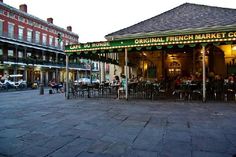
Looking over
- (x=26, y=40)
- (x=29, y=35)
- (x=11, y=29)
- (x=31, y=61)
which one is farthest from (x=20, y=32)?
(x=31, y=61)

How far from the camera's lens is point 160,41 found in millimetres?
8578

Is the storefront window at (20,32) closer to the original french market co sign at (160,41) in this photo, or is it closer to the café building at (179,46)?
the café building at (179,46)

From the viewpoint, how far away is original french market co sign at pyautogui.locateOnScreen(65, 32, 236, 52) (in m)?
7.83

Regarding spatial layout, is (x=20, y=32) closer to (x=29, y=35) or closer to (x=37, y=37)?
(x=29, y=35)

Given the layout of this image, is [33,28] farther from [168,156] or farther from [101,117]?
[168,156]

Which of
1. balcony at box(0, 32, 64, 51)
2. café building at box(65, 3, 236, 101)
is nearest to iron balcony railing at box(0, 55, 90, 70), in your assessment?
balcony at box(0, 32, 64, 51)

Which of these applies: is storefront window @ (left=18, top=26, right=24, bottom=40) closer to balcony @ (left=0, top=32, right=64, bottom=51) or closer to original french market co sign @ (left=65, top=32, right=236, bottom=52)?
balcony @ (left=0, top=32, right=64, bottom=51)

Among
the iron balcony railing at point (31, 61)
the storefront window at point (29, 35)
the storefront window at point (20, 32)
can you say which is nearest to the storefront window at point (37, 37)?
the storefront window at point (29, 35)

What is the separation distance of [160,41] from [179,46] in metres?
0.87

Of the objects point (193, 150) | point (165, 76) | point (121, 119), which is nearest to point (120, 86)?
point (121, 119)

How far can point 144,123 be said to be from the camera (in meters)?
4.80

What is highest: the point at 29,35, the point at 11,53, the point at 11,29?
the point at 11,29

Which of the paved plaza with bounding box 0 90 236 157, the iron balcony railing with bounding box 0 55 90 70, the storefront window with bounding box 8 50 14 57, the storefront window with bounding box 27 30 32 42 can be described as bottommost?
the paved plaza with bounding box 0 90 236 157

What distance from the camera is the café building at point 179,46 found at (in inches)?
326
